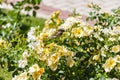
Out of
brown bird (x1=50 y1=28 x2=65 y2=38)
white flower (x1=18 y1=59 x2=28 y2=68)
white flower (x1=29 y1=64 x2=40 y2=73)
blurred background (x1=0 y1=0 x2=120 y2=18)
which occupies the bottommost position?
blurred background (x1=0 y1=0 x2=120 y2=18)

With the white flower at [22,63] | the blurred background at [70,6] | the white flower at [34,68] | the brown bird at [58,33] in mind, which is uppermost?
the brown bird at [58,33]

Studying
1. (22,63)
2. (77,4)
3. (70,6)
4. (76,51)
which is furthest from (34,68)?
(77,4)

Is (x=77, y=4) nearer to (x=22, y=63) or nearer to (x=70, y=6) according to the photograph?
(x=70, y=6)

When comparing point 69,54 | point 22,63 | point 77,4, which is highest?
point 69,54

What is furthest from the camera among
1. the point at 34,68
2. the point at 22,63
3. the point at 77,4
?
the point at 77,4

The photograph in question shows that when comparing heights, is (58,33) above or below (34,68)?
above

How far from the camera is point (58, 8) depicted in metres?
7.62

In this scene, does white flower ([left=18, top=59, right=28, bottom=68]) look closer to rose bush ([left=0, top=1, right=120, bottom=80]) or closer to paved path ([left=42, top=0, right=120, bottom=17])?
rose bush ([left=0, top=1, right=120, bottom=80])

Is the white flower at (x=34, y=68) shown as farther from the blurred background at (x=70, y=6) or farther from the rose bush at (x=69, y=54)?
the blurred background at (x=70, y=6)

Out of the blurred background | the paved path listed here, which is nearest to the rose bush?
the blurred background

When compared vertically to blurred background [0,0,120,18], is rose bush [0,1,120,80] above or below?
above

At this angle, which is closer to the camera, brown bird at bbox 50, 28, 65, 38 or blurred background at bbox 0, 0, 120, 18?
brown bird at bbox 50, 28, 65, 38

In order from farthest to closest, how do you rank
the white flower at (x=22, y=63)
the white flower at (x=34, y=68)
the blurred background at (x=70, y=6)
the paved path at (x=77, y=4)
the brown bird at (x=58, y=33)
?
the paved path at (x=77, y=4), the blurred background at (x=70, y=6), the brown bird at (x=58, y=33), the white flower at (x=22, y=63), the white flower at (x=34, y=68)

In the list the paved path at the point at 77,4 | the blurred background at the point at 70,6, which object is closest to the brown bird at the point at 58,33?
the blurred background at the point at 70,6
